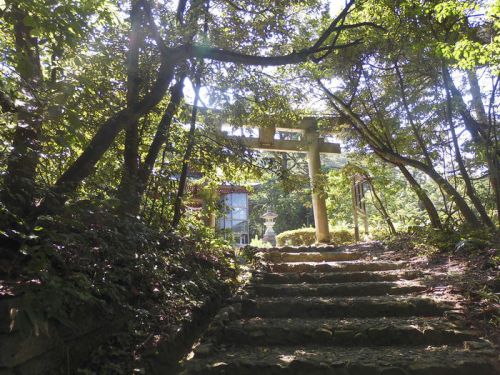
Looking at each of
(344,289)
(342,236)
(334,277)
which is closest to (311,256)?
(334,277)

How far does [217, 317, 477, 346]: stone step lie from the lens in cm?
317

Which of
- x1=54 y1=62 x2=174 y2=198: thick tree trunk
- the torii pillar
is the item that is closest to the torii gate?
the torii pillar

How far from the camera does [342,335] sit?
3283 mm

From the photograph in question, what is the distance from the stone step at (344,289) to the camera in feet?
14.2

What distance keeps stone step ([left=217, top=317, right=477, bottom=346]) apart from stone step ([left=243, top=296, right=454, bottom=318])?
0.17 metres

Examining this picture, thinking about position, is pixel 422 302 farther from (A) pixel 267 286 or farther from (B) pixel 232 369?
(B) pixel 232 369

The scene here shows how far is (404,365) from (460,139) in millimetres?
6557

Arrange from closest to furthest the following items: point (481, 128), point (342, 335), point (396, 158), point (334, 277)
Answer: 1. point (342, 335)
2. point (334, 277)
3. point (481, 128)
4. point (396, 158)

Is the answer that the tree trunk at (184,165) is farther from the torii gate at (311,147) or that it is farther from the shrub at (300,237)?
the shrub at (300,237)

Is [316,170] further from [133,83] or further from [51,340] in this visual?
[51,340]

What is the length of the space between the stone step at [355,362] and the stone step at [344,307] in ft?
2.17

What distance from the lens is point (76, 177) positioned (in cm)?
324

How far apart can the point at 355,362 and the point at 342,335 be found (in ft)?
1.71

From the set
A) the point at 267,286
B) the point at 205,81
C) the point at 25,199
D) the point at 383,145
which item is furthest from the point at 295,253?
the point at 25,199
